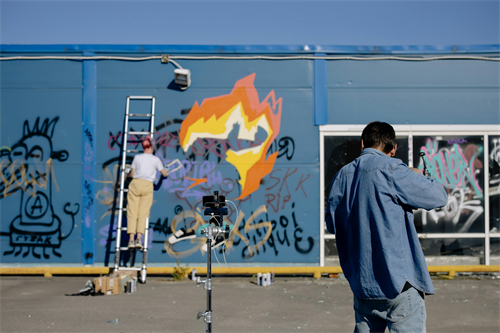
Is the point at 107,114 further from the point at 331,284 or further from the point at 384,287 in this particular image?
the point at 384,287

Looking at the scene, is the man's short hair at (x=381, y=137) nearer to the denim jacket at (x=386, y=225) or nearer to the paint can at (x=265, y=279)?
the denim jacket at (x=386, y=225)

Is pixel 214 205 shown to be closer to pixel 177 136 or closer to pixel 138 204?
pixel 138 204

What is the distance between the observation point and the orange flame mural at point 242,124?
24.8 ft

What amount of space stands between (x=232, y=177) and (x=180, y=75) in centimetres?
205

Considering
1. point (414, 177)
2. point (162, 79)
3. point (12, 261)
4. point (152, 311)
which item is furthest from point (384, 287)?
point (12, 261)

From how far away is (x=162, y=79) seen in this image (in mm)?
7637

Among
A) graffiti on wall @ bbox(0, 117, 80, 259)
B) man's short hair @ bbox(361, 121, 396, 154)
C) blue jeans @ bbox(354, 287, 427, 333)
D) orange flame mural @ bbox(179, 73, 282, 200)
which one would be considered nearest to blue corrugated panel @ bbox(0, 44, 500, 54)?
orange flame mural @ bbox(179, 73, 282, 200)

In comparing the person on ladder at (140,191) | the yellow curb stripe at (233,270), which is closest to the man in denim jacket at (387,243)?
the yellow curb stripe at (233,270)

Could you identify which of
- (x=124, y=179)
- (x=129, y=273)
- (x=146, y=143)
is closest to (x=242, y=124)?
(x=146, y=143)

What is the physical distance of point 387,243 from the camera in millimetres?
2512

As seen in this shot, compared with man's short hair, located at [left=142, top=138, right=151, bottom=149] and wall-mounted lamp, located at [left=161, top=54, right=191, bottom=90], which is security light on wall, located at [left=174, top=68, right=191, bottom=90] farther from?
man's short hair, located at [left=142, top=138, right=151, bottom=149]

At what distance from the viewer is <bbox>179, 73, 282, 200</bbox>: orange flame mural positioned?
7559 millimetres

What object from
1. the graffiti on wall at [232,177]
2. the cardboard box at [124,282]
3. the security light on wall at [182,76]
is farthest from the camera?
the graffiti on wall at [232,177]

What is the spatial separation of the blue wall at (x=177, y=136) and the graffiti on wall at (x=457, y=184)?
45 centimetres
